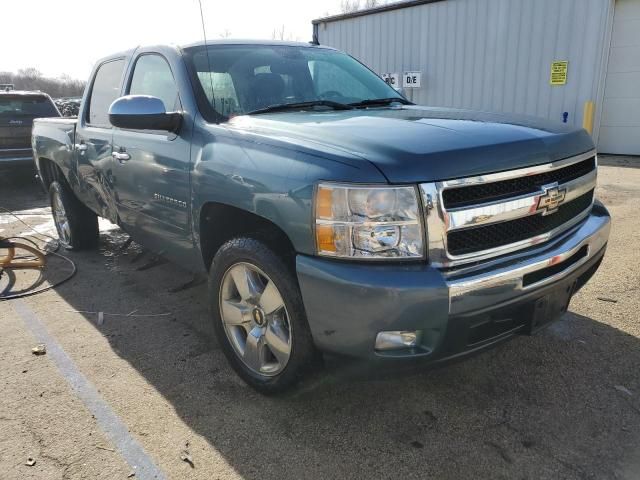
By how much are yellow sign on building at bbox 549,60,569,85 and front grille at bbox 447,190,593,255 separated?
9213mm

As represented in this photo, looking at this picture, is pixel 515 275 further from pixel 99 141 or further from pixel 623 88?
pixel 623 88

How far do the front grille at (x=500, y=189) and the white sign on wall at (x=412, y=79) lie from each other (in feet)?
34.9

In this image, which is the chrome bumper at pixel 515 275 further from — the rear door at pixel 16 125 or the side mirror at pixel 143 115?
the rear door at pixel 16 125

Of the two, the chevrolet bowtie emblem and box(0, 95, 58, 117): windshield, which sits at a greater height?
box(0, 95, 58, 117): windshield

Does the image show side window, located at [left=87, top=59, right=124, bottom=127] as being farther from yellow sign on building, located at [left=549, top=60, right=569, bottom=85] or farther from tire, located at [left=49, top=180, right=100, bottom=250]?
yellow sign on building, located at [left=549, top=60, right=569, bottom=85]

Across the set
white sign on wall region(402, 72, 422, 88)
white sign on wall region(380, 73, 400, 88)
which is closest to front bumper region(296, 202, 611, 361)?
white sign on wall region(402, 72, 422, 88)

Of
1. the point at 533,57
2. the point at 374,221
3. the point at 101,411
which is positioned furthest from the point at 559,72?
the point at 101,411

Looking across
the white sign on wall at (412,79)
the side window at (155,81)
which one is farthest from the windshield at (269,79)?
the white sign on wall at (412,79)

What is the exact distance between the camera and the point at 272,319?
2.57m

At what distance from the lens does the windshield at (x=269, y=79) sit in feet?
10.3

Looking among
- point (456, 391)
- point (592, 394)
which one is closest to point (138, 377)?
point (456, 391)

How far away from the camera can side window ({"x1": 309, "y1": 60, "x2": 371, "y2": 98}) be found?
11.8 feet

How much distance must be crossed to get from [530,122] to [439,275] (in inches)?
50.6

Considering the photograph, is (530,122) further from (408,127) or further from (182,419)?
(182,419)
